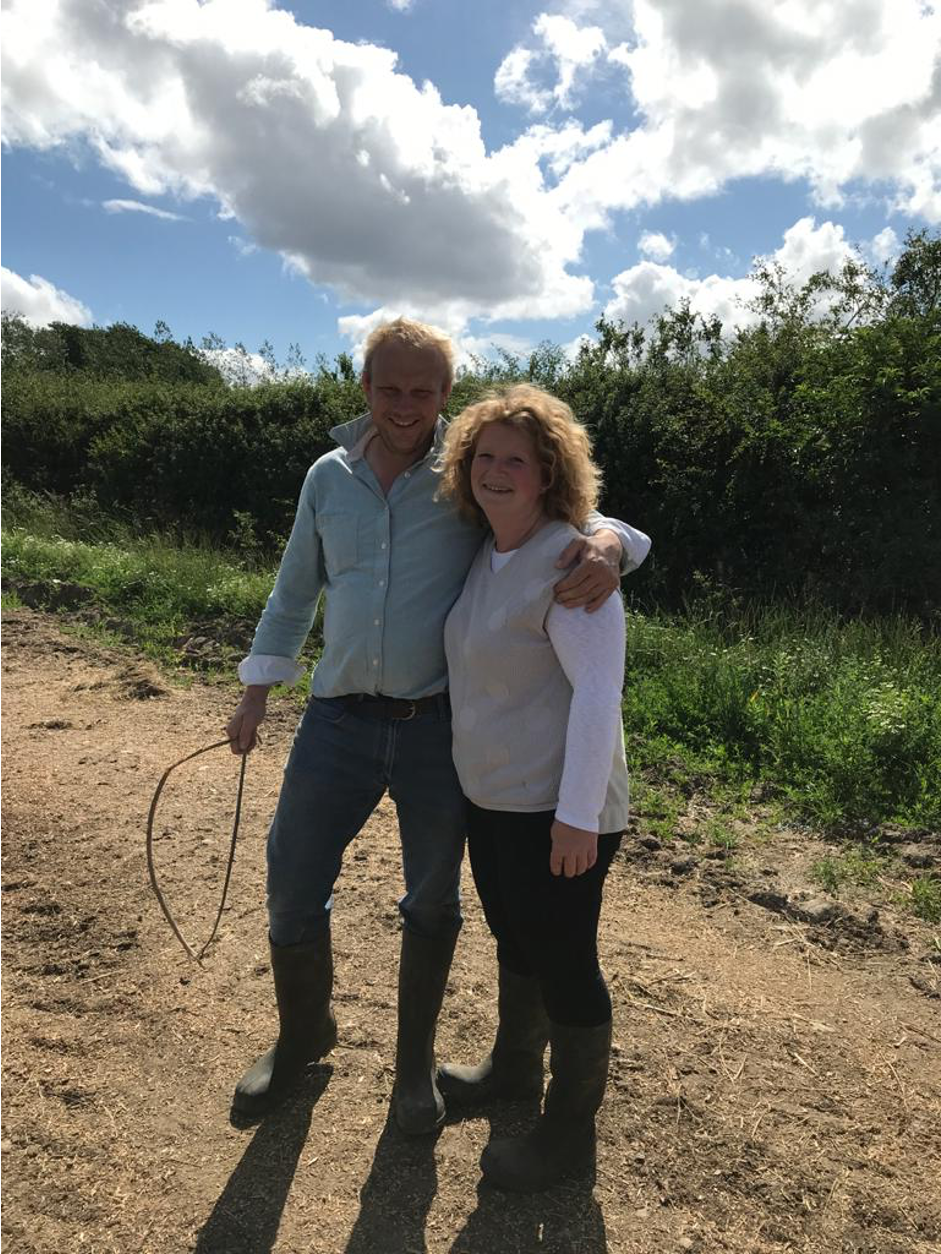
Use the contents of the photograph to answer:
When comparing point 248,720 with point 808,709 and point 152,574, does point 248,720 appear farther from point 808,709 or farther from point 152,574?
point 152,574

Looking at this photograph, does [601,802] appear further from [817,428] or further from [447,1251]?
[817,428]

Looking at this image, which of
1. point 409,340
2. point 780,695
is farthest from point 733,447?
point 409,340

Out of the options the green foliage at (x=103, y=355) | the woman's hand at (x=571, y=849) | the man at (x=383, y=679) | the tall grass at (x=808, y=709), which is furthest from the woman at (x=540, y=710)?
the green foliage at (x=103, y=355)

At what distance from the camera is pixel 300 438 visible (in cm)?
1130

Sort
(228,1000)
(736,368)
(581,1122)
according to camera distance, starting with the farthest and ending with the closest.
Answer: (736,368) → (228,1000) → (581,1122)

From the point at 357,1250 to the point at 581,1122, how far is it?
0.59 m

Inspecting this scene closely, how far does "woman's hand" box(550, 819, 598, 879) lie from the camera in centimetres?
183

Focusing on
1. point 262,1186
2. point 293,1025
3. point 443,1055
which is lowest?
point 262,1186

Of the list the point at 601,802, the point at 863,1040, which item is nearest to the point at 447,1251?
the point at 601,802

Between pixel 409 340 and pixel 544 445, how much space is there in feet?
1.56

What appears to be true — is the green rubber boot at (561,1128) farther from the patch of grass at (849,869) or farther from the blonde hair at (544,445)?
the patch of grass at (849,869)

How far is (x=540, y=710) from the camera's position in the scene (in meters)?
1.93

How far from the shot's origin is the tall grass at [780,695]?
4.30 m

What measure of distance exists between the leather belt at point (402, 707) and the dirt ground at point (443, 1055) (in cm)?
114
